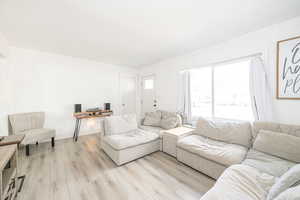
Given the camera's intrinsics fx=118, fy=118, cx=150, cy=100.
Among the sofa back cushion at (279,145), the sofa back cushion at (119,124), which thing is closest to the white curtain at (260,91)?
the sofa back cushion at (279,145)

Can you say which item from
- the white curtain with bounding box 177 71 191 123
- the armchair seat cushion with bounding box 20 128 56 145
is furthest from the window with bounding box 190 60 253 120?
the armchair seat cushion with bounding box 20 128 56 145

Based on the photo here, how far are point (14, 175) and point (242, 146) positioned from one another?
3250mm

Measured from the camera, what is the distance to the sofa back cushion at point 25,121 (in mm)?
2605

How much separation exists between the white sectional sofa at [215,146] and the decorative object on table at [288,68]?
2.54 ft

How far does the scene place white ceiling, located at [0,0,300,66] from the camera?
1.54 metres

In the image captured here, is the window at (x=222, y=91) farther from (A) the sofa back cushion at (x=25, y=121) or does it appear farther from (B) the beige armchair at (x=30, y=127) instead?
(A) the sofa back cushion at (x=25, y=121)

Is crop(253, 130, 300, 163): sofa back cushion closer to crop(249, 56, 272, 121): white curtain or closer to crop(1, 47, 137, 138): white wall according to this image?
crop(249, 56, 272, 121): white curtain

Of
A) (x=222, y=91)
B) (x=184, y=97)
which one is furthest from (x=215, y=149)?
(x=184, y=97)

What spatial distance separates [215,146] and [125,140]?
1594mm

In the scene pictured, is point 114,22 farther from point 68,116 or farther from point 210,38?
point 68,116

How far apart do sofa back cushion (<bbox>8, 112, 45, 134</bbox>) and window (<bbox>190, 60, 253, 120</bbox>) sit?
13.0 feet

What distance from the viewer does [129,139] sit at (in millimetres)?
2330

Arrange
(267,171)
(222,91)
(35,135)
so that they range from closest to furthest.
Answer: (267,171) → (35,135) → (222,91)

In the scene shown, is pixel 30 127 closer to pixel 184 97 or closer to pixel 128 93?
pixel 128 93
